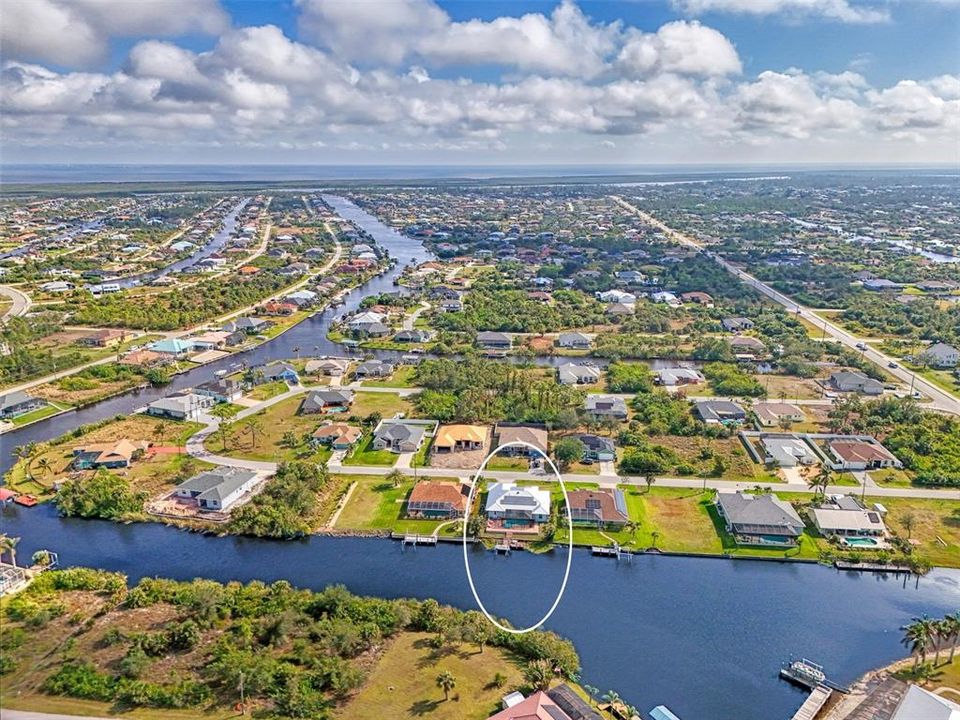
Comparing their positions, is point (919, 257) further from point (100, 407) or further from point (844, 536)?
point (100, 407)

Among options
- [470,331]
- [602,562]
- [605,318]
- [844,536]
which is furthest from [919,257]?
[602,562]

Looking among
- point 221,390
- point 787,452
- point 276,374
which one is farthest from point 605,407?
point 221,390

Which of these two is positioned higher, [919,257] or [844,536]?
[919,257]

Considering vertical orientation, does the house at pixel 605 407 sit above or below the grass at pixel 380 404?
above

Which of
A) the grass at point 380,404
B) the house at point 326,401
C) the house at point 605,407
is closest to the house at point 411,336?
the grass at point 380,404

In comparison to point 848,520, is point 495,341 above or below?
above

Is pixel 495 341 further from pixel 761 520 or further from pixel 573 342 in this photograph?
pixel 761 520

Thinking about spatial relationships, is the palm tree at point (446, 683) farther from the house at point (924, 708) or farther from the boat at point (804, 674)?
the house at point (924, 708)
